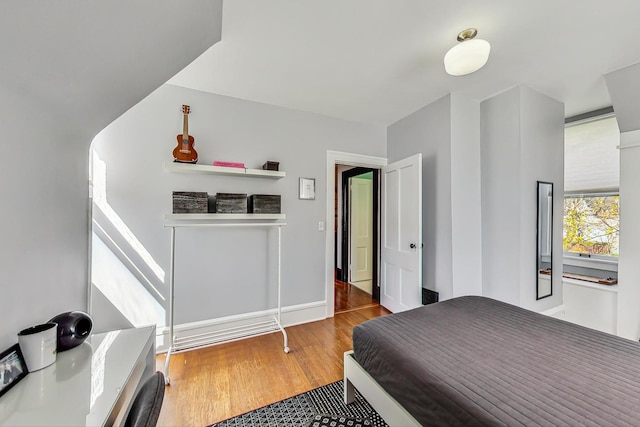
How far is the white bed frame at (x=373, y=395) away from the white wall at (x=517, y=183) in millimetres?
1863

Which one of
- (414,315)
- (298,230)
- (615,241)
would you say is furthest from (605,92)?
(298,230)

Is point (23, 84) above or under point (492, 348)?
above

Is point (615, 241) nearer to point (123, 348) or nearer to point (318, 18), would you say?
point (318, 18)

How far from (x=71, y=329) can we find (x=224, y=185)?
1.61 metres

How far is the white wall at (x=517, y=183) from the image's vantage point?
236 centimetres

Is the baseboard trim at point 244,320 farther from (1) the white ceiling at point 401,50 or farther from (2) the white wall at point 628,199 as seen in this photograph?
(2) the white wall at point 628,199

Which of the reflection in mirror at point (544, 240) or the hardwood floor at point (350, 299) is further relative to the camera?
the hardwood floor at point (350, 299)

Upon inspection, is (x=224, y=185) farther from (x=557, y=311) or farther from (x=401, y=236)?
(x=557, y=311)

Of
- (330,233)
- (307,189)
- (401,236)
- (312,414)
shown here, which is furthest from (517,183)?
(312,414)

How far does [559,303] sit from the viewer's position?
106 inches

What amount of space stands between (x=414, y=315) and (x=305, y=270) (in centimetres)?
143

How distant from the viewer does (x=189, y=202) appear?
2.15m

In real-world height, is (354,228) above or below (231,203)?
below

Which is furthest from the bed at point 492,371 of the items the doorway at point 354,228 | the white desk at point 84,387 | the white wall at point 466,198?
the doorway at point 354,228
